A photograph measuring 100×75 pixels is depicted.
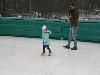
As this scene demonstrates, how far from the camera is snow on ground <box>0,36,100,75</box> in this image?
7305 millimetres

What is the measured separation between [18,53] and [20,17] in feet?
17.7

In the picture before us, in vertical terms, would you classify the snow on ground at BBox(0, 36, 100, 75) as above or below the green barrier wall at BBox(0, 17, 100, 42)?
below

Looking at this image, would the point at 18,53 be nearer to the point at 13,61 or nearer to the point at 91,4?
the point at 13,61

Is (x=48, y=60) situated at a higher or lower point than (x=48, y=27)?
lower

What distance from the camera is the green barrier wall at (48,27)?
12508 mm

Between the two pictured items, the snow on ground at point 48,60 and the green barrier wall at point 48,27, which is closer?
the snow on ground at point 48,60

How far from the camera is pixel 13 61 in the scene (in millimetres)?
8414

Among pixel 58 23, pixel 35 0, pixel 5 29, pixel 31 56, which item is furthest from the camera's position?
pixel 35 0

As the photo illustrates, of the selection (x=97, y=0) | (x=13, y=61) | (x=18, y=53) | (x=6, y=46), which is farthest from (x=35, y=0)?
(x=13, y=61)

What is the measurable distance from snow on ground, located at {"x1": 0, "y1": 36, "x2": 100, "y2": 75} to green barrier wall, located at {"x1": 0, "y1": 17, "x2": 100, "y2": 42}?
3.46ft

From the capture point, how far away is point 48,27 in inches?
530

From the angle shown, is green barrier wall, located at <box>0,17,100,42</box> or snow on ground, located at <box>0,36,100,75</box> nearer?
snow on ground, located at <box>0,36,100,75</box>

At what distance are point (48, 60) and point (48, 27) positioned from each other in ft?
16.5

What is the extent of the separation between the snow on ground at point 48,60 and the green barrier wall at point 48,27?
105cm
